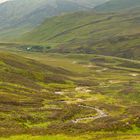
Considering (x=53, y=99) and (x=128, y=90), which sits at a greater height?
(x=53, y=99)

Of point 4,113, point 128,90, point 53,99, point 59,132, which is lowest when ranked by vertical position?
point 128,90

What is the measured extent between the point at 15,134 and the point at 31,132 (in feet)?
7.61

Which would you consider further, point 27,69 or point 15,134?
point 27,69

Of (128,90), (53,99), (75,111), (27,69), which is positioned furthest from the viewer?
(27,69)

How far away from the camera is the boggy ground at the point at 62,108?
186ft

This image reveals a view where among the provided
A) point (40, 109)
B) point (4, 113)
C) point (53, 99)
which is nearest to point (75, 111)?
point (40, 109)

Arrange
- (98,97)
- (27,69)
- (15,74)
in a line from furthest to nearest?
(27,69) → (15,74) → (98,97)

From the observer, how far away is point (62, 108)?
324 ft

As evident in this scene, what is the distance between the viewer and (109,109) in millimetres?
102062

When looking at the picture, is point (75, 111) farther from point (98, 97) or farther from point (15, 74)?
point (15, 74)

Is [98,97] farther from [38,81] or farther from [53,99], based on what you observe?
[38,81]

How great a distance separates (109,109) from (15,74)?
231ft

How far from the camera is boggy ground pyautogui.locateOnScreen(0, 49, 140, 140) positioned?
186ft

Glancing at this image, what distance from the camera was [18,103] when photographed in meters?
102
